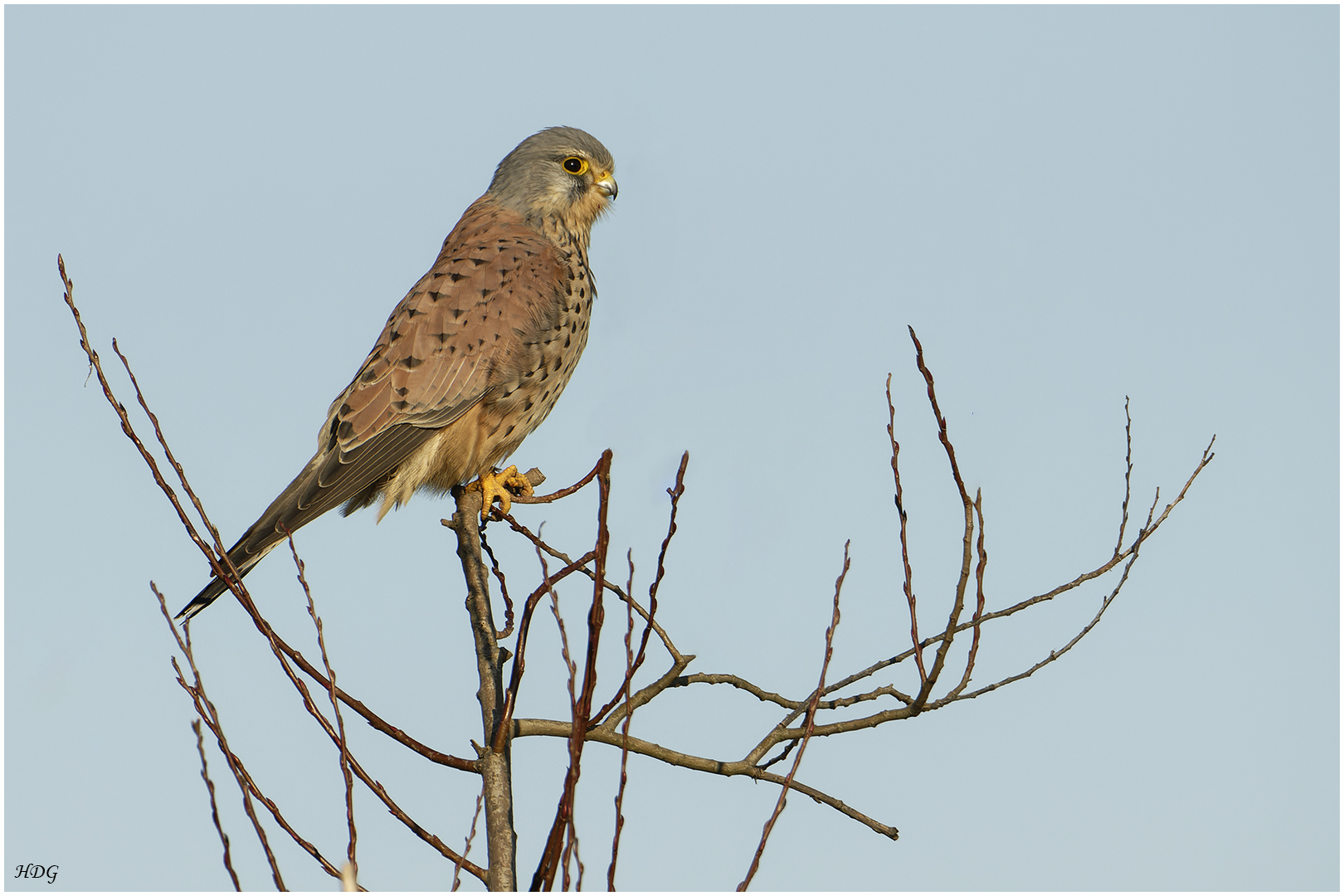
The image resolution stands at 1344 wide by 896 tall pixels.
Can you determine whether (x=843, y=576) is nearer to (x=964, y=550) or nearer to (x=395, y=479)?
(x=964, y=550)

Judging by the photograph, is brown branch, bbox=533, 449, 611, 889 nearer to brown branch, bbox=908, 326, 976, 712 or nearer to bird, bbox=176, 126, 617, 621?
brown branch, bbox=908, 326, 976, 712

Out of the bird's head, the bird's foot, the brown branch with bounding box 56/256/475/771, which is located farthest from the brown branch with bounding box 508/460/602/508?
the bird's head

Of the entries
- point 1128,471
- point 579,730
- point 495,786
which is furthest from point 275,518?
point 1128,471

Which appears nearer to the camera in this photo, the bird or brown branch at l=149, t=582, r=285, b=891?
brown branch at l=149, t=582, r=285, b=891

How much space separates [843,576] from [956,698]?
1.87 ft

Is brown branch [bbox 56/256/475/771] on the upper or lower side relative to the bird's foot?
lower

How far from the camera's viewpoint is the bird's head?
13.0 ft

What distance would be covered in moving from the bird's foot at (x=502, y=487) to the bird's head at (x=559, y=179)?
102cm

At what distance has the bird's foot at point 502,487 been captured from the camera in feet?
10.5

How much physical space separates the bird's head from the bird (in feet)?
0.51

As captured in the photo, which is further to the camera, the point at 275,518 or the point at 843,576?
the point at 275,518

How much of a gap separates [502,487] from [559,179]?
123 centimetres

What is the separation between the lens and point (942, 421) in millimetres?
2096

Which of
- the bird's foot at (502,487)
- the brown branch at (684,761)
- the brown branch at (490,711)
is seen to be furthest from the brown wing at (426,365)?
the brown branch at (684,761)
